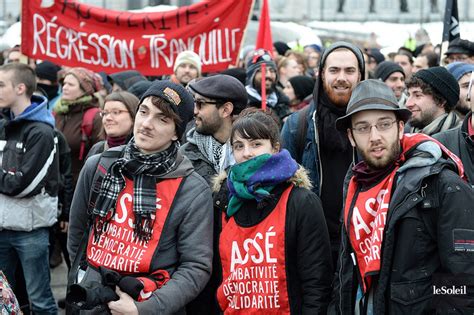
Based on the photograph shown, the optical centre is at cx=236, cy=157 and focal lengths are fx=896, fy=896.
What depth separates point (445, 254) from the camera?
377cm

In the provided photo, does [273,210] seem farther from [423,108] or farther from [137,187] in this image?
[423,108]

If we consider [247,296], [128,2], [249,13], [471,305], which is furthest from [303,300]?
[128,2]

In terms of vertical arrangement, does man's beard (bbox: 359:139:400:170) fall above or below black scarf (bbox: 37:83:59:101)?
above

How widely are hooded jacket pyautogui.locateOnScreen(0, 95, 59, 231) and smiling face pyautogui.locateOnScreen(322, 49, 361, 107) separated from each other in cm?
232

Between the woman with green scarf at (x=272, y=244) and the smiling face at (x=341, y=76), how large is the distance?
3.26 ft

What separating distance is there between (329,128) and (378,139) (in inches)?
46.7

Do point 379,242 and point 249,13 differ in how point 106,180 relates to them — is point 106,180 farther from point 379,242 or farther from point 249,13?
point 249,13

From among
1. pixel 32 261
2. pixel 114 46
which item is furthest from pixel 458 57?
pixel 32 261

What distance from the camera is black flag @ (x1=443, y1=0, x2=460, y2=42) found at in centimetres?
901

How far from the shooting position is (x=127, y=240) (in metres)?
4.35

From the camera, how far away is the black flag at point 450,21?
29.6ft

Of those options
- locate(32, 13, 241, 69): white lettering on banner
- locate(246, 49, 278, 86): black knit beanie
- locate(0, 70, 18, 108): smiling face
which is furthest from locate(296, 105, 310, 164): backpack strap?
locate(32, 13, 241, 69): white lettering on banner

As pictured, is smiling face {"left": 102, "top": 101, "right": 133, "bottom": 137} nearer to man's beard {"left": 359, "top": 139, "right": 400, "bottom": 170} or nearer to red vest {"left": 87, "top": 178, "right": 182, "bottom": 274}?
red vest {"left": 87, "top": 178, "right": 182, "bottom": 274}

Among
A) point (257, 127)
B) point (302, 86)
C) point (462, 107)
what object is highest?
point (257, 127)
